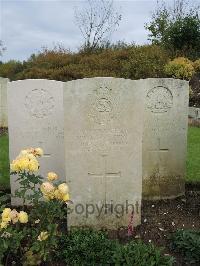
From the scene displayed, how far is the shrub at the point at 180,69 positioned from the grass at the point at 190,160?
4.78m

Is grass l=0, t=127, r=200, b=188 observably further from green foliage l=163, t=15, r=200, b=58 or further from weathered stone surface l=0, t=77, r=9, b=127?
green foliage l=163, t=15, r=200, b=58

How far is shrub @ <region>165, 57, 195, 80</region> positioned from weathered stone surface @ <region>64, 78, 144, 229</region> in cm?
1069

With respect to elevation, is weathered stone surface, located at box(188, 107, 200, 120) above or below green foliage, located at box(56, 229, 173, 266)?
above

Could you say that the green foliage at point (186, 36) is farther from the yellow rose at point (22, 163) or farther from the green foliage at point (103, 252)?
the yellow rose at point (22, 163)

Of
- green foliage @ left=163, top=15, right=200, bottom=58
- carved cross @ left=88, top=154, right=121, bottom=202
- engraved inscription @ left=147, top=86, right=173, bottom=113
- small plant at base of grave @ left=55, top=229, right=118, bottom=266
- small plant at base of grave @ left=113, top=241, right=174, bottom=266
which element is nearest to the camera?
small plant at base of grave @ left=113, top=241, right=174, bottom=266

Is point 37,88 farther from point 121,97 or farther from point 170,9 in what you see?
point 170,9

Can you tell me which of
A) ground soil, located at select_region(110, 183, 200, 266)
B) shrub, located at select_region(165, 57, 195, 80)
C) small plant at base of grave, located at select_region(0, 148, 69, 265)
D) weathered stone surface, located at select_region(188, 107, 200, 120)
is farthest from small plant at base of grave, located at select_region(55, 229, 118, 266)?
shrub, located at select_region(165, 57, 195, 80)

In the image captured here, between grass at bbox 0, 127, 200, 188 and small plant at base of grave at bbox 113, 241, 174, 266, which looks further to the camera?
grass at bbox 0, 127, 200, 188

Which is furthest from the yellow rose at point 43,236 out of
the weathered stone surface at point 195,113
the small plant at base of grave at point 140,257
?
the weathered stone surface at point 195,113

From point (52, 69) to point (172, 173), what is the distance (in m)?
11.6

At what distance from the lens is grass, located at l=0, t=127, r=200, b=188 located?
6934mm

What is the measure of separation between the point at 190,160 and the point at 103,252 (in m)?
4.04

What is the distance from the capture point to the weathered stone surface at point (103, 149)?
4848 millimetres

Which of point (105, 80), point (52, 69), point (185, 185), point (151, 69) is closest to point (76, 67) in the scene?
point (52, 69)
